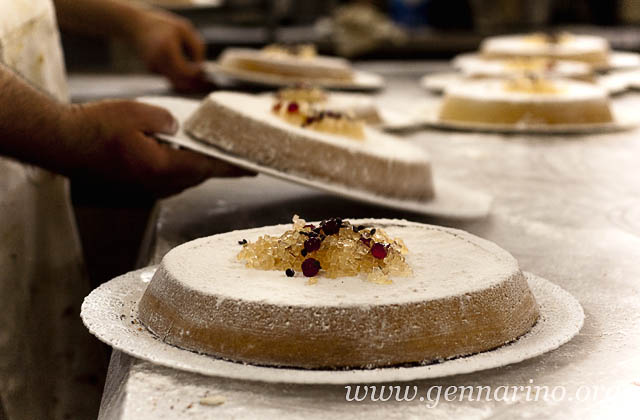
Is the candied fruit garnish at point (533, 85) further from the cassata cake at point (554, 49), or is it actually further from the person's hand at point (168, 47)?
the person's hand at point (168, 47)

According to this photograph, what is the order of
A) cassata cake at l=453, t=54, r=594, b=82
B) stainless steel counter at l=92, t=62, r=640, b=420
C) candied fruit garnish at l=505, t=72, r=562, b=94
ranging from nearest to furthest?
stainless steel counter at l=92, t=62, r=640, b=420 → candied fruit garnish at l=505, t=72, r=562, b=94 → cassata cake at l=453, t=54, r=594, b=82

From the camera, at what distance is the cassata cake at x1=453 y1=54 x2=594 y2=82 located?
3756 millimetres

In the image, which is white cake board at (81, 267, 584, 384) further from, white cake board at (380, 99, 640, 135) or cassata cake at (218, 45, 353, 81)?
cassata cake at (218, 45, 353, 81)

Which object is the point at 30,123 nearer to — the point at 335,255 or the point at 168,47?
the point at 335,255

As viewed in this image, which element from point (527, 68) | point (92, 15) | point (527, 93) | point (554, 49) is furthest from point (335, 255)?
point (554, 49)

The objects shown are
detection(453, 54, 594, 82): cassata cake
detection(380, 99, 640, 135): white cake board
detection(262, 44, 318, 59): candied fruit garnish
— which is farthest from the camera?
detection(262, 44, 318, 59): candied fruit garnish

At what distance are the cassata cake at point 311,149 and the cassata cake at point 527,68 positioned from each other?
167 cm

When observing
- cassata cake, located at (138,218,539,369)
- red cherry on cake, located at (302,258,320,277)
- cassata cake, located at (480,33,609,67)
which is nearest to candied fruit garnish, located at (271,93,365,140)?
cassata cake, located at (138,218,539,369)

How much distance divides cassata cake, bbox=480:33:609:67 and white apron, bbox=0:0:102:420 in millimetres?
2448

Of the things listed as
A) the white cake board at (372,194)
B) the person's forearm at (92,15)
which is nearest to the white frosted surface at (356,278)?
the white cake board at (372,194)

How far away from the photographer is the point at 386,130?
2941mm

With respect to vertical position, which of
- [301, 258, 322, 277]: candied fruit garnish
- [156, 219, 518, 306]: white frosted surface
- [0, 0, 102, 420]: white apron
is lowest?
[0, 0, 102, 420]: white apron

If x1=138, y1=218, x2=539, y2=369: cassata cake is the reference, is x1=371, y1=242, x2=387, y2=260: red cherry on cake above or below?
above

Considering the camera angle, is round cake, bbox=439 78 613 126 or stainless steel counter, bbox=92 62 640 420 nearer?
stainless steel counter, bbox=92 62 640 420
